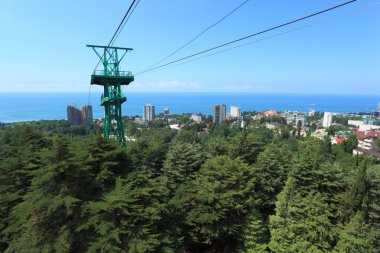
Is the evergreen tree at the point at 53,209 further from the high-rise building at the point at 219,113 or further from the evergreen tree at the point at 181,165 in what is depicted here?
the high-rise building at the point at 219,113

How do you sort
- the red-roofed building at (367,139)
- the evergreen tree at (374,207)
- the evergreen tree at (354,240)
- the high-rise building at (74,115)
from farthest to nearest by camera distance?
1. the high-rise building at (74,115)
2. the red-roofed building at (367,139)
3. the evergreen tree at (374,207)
4. the evergreen tree at (354,240)

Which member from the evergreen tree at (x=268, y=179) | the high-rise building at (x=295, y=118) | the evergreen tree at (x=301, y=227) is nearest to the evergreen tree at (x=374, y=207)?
the evergreen tree at (x=301, y=227)

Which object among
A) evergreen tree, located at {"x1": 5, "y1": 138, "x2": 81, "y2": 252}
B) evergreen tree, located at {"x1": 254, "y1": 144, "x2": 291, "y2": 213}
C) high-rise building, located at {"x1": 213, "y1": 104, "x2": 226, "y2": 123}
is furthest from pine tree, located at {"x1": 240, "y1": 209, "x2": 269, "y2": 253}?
high-rise building, located at {"x1": 213, "y1": 104, "x2": 226, "y2": 123}

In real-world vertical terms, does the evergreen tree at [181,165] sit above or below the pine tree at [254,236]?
above

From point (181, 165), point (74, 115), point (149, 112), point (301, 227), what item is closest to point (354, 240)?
point (301, 227)

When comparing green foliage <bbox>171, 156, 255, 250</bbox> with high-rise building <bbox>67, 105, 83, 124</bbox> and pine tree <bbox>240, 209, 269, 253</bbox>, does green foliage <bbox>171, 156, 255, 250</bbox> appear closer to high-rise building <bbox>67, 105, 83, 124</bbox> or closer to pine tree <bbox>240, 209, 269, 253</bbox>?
pine tree <bbox>240, 209, 269, 253</bbox>

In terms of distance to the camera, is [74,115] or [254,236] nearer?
[254,236]

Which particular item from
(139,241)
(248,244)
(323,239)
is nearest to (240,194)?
(248,244)

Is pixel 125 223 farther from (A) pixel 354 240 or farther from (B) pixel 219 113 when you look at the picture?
(B) pixel 219 113
